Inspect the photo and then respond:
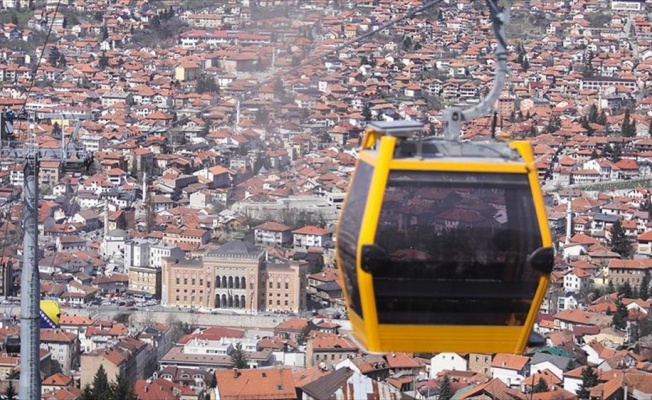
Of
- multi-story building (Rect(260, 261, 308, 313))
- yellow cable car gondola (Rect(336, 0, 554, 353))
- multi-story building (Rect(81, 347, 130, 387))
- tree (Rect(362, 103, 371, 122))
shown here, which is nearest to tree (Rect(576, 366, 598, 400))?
multi-story building (Rect(81, 347, 130, 387))

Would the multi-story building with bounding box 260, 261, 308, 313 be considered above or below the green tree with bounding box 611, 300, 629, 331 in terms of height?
below

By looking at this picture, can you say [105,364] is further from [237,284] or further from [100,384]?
[237,284]

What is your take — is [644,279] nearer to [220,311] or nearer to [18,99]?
→ [220,311]

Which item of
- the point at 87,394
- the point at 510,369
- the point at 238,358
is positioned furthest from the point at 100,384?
the point at 510,369

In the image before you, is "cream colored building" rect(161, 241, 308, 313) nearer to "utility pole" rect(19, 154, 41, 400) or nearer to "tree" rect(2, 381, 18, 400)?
"tree" rect(2, 381, 18, 400)

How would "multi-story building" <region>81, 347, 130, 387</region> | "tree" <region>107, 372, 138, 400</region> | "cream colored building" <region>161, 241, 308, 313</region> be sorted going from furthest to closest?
"cream colored building" <region>161, 241, 308, 313</region> < "multi-story building" <region>81, 347, 130, 387</region> < "tree" <region>107, 372, 138, 400</region>

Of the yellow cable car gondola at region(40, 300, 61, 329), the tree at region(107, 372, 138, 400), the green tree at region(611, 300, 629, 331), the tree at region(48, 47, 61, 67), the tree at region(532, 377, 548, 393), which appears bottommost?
the green tree at region(611, 300, 629, 331)
